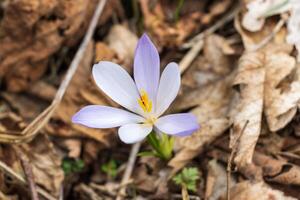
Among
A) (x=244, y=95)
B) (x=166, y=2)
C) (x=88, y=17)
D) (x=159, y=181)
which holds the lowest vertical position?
(x=159, y=181)

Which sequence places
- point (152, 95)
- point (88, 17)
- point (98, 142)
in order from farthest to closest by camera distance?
point (88, 17)
point (98, 142)
point (152, 95)

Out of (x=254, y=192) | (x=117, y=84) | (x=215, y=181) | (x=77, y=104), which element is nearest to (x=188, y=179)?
(x=215, y=181)

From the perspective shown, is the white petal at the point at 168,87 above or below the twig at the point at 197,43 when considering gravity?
below

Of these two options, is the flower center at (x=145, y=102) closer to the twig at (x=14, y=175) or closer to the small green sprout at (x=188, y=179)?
the small green sprout at (x=188, y=179)

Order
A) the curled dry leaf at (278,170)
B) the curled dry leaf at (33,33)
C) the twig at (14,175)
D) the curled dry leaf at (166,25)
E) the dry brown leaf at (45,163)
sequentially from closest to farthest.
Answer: the curled dry leaf at (278,170) < the twig at (14,175) < the dry brown leaf at (45,163) < the curled dry leaf at (33,33) < the curled dry leaf at (166,25)

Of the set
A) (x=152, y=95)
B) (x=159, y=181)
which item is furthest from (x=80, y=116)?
(x=159, y=181)

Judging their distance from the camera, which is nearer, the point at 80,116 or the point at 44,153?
the point at 80,116

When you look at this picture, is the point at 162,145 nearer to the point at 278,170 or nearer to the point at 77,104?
the point at 278,170

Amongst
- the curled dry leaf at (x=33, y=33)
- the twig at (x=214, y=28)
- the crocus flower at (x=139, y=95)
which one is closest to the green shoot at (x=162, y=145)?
the crocus flower at (x=139, y=95)

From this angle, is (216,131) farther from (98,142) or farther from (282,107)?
(98,142)
